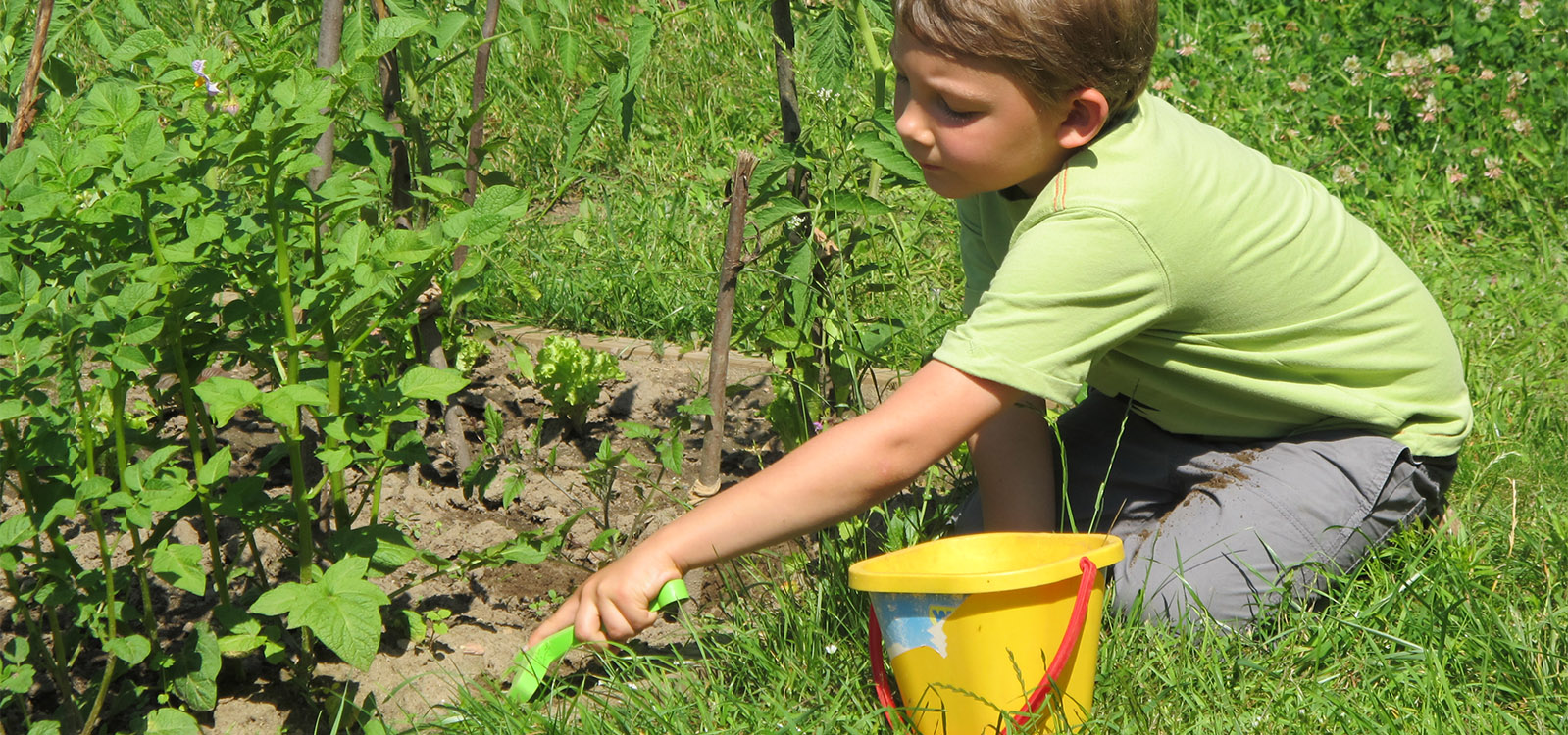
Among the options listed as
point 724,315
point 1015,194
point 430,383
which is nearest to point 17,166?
point 430,383

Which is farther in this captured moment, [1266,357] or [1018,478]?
[1018,478]

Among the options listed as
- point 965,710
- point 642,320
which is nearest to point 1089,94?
point 965,710

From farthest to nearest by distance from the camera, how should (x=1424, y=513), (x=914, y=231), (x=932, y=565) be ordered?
(x=914, y=231), (x=1424, y=513), (x=932, y=565)

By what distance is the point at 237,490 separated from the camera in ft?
5.26

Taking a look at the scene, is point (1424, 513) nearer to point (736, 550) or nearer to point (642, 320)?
point (736, 550)

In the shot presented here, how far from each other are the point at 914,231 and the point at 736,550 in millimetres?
1430

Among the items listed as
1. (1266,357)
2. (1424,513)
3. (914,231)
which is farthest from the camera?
(914,231)

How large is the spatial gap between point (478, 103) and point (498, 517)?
28.3 inches

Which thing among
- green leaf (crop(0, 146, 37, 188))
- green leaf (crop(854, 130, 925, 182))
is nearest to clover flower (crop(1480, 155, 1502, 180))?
green leaf (crop(854, 130, 925, 182))

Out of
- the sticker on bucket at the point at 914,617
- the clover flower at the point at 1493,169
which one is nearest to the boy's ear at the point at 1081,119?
the sticker on bucket at the point at 914,617

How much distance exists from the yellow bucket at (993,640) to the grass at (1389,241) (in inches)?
3.6

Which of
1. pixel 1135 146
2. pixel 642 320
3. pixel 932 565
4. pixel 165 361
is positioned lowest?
pixel 642 320

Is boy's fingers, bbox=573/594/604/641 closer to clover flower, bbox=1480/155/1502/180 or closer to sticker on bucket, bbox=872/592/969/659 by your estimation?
sticker on bucket, bbox=872/592/969/659

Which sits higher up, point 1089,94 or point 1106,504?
point 1089,94
